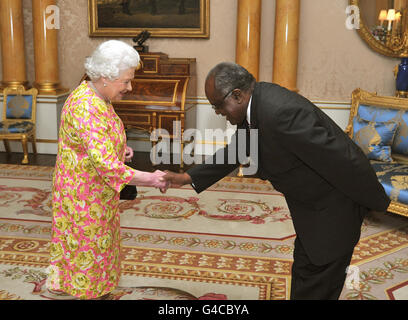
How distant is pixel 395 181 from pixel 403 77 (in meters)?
2.23

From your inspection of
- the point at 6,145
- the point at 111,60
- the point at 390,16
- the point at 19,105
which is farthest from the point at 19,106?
the point at 390,16

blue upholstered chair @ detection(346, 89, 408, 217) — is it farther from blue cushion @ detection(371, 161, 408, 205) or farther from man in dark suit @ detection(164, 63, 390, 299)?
man in dark suit @ detection(164, 63, 390, 299)

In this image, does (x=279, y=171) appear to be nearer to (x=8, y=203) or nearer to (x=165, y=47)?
(x=8, y=203)

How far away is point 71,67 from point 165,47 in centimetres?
158

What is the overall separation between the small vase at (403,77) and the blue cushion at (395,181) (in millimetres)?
1804

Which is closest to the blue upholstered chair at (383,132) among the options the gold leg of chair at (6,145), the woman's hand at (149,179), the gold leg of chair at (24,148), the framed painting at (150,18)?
the woman's hand at (149,179)

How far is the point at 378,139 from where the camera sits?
5066mm

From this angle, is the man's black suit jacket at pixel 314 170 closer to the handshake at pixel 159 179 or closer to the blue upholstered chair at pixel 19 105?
the handshake at pixel 159 179

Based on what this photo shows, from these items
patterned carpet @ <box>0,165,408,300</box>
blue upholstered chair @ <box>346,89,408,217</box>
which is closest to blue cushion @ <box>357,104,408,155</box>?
blue upholstered chair @ <box>346,89,408,217</box>

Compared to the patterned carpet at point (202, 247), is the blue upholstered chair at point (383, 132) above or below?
above

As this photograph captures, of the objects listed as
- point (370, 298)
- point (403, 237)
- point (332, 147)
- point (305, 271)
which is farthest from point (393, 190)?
point (332, 147)

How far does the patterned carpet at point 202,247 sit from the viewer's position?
329cm

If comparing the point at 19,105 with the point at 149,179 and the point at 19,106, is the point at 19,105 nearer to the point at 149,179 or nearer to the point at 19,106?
the point at 19,106

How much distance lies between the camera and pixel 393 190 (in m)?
4.34
